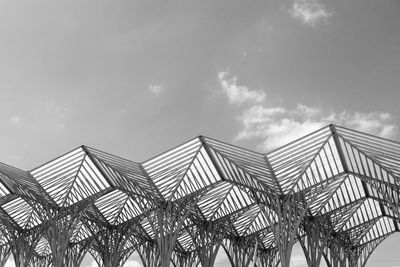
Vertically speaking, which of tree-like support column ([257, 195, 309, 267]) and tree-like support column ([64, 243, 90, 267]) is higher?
tree-like support column ([64, 243, 90, 267])

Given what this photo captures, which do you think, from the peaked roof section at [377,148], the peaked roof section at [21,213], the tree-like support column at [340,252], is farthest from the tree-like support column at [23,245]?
the tree-like support column at [340,252]

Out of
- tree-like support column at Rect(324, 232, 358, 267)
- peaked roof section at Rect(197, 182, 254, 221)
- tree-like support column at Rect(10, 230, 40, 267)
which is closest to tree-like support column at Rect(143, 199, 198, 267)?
peaked roof section at Rect(197, 182, 254, 221)

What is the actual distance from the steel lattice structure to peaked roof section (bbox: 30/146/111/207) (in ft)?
0.26

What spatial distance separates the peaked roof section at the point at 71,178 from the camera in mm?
39188

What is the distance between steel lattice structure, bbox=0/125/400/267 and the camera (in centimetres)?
3759

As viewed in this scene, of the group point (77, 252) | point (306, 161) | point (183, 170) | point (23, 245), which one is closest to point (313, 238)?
point (306, 161)

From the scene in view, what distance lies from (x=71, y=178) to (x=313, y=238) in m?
21.1

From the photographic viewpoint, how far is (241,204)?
165 feet

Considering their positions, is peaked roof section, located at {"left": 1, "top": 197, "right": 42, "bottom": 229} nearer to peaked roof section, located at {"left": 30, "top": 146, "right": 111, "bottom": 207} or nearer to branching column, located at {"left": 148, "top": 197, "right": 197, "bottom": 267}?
peaked roof section, located at {"left": 30, "top": 146, "right": 111, "bottom": 207}

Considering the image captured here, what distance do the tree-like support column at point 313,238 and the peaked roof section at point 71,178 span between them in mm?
17665

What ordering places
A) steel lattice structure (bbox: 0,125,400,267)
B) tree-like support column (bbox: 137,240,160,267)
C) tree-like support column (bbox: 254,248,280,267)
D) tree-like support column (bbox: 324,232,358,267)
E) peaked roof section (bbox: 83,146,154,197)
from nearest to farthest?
1. steel lattice structure (bbox: 0,125,400,267)
2. peaked roof section (bbox: 83,146,154,197)
3. tree-like support column (bbox: 324,232,358,267)
4. tree-like support column (bbox: 137,240,160,267)
5. tree-like support column (bbox: 254,248,280,267)

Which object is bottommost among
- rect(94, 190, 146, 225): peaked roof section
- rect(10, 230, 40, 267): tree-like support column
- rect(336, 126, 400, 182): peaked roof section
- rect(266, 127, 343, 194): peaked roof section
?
rect(336, 126, 400, 182): peaked roof section

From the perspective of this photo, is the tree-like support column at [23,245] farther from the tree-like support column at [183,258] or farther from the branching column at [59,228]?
the tree-like support column at [183,258]

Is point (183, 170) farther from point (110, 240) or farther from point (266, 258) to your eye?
point (266, 258)
